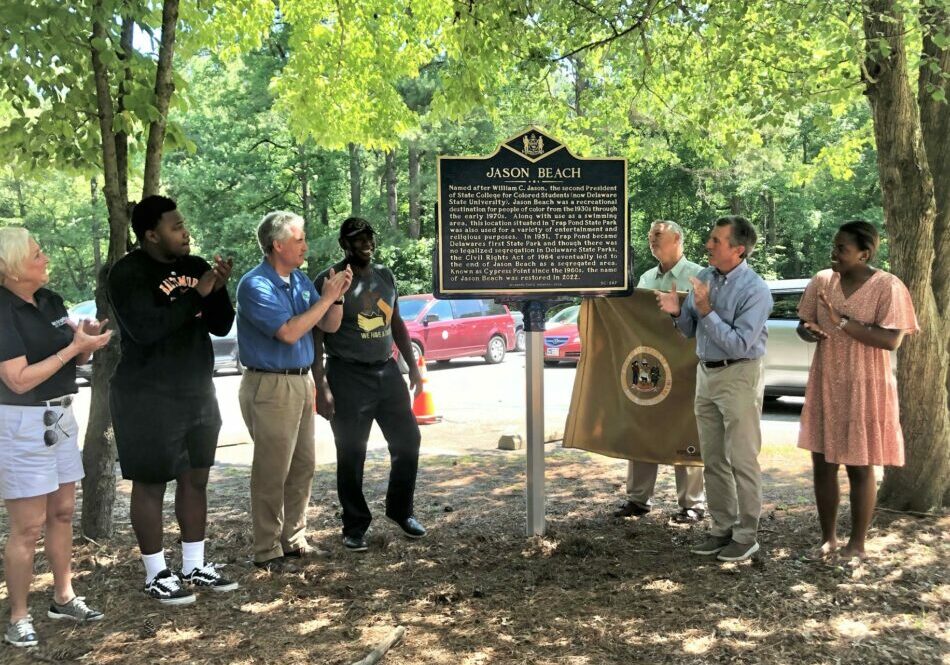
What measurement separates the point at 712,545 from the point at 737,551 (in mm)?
173

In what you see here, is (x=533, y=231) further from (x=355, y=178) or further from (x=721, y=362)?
(x=355, y=178)

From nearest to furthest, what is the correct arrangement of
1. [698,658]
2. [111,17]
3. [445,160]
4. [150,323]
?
[698,658] < [150,323] < [445,160] < [111,17]

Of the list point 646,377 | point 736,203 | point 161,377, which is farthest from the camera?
point 736,203

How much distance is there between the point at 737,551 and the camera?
4.91m

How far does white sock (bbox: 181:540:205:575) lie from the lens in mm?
4551

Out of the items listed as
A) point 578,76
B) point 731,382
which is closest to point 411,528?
point 731,382

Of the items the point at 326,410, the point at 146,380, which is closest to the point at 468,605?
the point at 326,410

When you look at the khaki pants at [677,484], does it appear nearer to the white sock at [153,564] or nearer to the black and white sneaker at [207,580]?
the black and white sneaker at [207,580]

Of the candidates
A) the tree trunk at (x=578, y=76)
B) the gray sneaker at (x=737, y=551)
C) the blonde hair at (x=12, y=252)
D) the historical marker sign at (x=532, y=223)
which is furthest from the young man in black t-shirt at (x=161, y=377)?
the tree trunk at (x=578, y=76)

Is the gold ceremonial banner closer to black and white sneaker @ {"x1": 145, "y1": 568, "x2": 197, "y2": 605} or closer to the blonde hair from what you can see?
black and white sneaker @ {"x1": 145, "y1": 568, "x2": 197, "y2": 605}

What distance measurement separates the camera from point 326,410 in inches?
205

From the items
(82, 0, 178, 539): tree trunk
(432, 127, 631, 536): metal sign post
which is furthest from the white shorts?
(432, 127, 631, 536): metal sign post

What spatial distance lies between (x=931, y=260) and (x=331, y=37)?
23.4 feet

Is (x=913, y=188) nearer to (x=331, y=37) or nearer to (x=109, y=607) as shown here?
(x=109, y=607)
